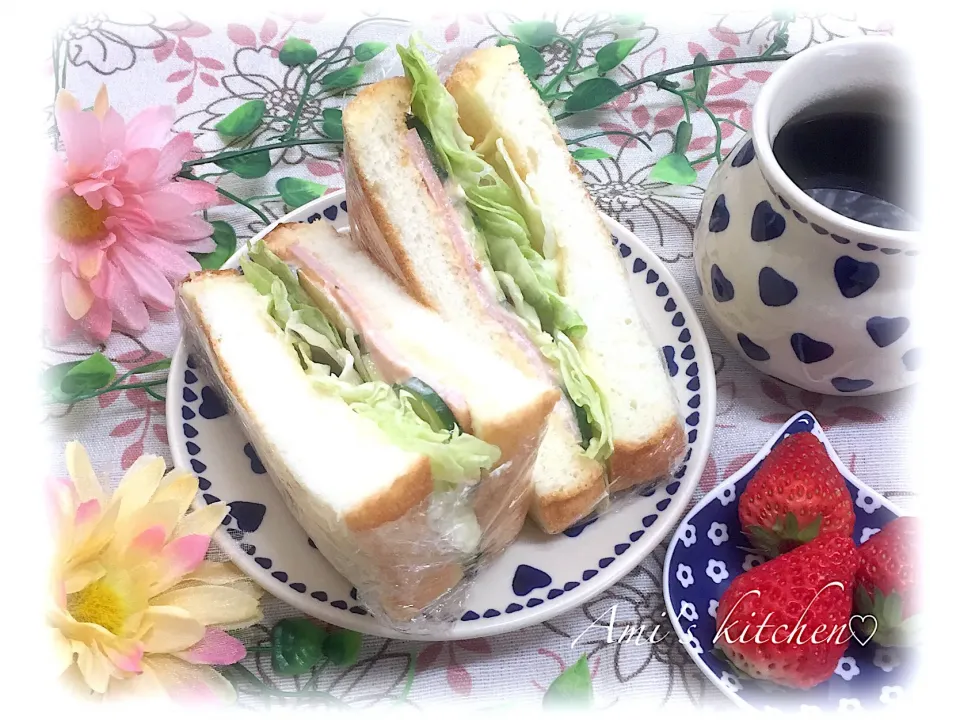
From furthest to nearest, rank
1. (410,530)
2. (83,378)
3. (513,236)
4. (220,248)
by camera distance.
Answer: (220,248), (83,378), (513,236), (410,530)

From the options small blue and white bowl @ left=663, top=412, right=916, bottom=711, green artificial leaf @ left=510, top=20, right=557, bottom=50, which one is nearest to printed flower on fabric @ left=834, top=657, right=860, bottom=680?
small blue and white bowl @ left=663, top=412, right=916, bottom=711

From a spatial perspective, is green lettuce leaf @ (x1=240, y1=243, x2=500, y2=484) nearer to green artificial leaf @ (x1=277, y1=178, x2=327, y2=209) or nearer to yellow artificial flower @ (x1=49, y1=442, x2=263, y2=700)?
yellow artificial flower @ (x1=49, y1=442, x2=263, y2=700)

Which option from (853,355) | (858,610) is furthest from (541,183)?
(858,610)

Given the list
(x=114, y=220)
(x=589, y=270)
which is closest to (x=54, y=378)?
(x=114, y=220)

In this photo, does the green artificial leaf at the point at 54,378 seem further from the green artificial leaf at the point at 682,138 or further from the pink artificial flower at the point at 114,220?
the green artificial leaf at the point at 682,138

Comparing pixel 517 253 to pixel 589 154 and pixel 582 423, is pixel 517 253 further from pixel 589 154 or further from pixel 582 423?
pixel 589 154

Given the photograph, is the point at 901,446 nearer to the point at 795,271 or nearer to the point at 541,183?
the point at 795,271
